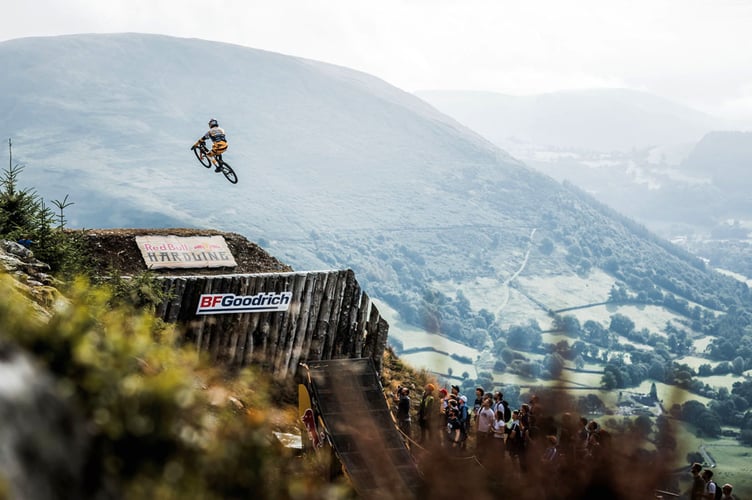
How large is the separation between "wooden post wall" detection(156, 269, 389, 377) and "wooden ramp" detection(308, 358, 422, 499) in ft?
5.75

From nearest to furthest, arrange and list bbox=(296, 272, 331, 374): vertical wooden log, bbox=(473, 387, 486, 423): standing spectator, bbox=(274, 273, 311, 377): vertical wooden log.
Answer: bbox=(473, 387, 486, 423): standing spectator
bbox=(274, 273, 311, 377): vertical wooden log
bbox=(296, 272, 331, 374): vertical wooden log

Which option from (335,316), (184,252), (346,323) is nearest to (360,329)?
(346,323)

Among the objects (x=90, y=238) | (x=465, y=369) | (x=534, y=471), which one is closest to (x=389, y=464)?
(x=534, y=471)

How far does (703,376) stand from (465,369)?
44.0 m

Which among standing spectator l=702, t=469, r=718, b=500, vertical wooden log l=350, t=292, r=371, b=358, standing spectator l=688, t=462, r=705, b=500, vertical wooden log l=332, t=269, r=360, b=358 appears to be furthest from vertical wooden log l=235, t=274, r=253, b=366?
standing spectator l=702, t=469, r=718, b=500

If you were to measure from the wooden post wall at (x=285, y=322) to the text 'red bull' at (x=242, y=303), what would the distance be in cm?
9

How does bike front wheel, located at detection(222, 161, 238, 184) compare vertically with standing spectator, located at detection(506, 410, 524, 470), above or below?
above

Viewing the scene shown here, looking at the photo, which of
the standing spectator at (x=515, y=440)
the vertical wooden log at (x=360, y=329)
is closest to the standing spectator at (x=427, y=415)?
the standing spectator at (x=515, y=440)

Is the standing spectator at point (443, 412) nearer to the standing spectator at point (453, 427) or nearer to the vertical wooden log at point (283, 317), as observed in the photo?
the standing spectator at point (453, 427)

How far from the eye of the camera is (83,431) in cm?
386

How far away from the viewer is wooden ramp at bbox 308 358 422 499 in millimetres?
13016

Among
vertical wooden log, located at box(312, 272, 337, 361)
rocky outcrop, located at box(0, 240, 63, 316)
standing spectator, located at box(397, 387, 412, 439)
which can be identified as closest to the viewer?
rocky outcrop, located at box(0, 240, 63, 316)

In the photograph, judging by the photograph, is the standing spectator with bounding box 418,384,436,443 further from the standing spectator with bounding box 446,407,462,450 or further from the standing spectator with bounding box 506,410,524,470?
the standing spectator with bounding box 506,410,524,470

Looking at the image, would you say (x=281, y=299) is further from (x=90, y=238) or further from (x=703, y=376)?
(x=703, y=376)
